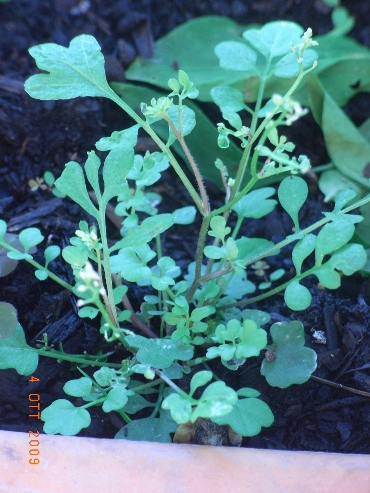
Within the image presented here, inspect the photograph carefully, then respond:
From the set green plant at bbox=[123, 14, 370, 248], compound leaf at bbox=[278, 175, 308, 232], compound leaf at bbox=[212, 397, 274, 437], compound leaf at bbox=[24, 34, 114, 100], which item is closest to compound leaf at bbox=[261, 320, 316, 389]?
compound leaf at bbox=[212, 397, 274, 437]

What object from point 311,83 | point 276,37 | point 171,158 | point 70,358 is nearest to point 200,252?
point 171,158

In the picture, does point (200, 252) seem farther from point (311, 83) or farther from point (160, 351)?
point (311, 83)

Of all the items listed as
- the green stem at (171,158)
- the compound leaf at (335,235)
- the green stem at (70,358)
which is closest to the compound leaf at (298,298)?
the compound leaf at (335,235)

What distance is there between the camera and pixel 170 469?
72 centimetres

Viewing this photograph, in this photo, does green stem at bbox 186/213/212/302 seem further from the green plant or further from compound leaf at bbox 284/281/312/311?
the green plant

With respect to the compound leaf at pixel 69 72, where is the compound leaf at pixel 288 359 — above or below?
below

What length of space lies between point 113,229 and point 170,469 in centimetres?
58

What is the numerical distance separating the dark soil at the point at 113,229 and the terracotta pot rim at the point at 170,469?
149mm

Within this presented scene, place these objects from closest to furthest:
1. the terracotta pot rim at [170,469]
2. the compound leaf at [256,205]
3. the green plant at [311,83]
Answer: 1. the terracotta pot rim at [170,469]
2. the compound leaf at [256,205]
3. the green plant at [311,83]

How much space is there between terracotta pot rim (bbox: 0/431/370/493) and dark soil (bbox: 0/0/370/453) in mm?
149

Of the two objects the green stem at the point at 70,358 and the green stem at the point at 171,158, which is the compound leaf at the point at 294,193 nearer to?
the green stem at the point at 171,158

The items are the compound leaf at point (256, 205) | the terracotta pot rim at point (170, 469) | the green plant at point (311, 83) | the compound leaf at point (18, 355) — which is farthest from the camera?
the green plant at point (311, 83)

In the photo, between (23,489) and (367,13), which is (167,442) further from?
(367,13)

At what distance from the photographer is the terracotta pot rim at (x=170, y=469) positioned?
2.35 feet
